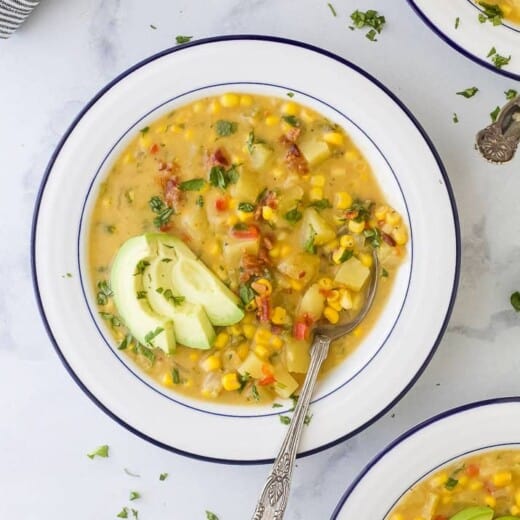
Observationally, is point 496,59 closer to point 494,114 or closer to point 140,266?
point 494,114

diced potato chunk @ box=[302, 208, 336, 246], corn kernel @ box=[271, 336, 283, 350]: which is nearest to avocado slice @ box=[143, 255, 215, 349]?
corn kernel @ box=[271, 336, 283, 350]

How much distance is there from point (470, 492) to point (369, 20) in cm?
260

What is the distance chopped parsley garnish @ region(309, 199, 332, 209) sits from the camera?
175 inches

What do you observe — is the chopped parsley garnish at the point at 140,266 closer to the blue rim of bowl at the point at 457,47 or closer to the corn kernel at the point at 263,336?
the corn kernel at the point at 263,336

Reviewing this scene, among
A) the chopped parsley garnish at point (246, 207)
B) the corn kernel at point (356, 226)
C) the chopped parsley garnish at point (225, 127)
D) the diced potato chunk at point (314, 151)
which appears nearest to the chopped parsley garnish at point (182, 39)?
the chopped parsley garnish at point (225, 127)

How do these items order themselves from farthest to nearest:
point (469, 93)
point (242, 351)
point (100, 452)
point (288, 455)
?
point (100, 452) < point (469, 93) < point (242, 351) < point (288, 455)

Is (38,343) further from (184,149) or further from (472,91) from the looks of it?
(472,91)

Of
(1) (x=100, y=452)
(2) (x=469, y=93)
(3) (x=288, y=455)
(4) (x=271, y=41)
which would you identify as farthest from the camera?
(1) (x=100, y=452)

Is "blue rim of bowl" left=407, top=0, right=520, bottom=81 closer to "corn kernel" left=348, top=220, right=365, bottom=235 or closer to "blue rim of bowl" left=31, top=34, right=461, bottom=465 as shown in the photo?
"blue rim of bowl" left=31, top=34, right=461, bottom=465

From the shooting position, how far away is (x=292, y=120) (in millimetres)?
4438

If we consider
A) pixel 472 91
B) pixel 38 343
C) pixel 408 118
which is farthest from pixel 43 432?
pixel 472 91

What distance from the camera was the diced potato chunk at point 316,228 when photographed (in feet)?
14.5

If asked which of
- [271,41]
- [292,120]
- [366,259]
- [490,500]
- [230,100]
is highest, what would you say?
[271,41]

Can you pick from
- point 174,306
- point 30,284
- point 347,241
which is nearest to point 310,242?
point 347,241
